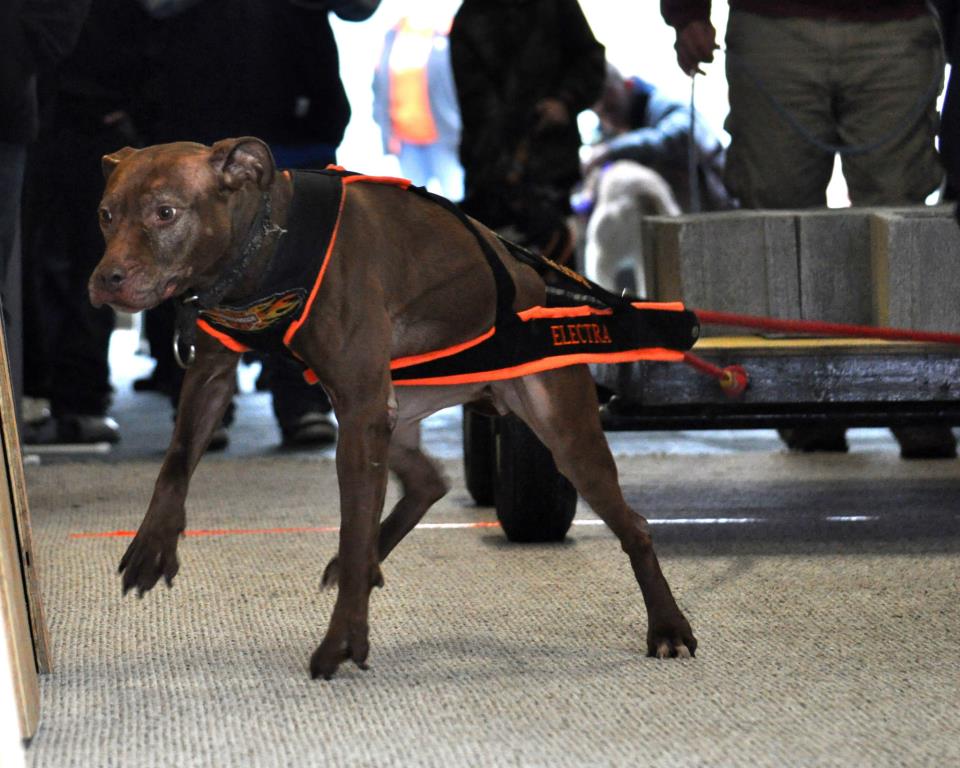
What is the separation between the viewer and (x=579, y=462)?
3.04 meters

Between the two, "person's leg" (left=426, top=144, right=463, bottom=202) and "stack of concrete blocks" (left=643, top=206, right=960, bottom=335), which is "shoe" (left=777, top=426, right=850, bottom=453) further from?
"person's leg" (left=426, top=144, right=463, bottom=202)

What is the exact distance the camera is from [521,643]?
3025mm

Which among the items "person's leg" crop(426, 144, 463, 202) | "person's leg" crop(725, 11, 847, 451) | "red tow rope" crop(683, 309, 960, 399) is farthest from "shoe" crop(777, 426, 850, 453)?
"person's leg" crop(426, 144, 463, 202)

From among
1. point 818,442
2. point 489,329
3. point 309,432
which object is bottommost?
point 818,442

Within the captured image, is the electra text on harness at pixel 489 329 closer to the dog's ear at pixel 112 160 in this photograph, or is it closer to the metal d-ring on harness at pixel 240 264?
the metal d-ring on harness at pixel 240 264

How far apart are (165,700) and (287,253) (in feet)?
2.53

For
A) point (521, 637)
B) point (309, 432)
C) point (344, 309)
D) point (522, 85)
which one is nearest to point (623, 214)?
point (522, 85)

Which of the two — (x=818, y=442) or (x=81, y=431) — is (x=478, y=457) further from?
(x=81, y=431)

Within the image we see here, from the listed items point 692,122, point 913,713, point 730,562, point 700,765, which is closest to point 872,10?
point 692,122

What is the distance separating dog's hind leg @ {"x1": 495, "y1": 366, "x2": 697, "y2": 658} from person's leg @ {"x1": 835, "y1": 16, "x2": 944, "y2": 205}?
1892mm

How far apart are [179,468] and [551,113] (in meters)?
3.72

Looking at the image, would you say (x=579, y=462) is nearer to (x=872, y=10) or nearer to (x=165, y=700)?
(x=165, y=700)

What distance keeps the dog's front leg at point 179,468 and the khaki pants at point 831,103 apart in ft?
7.34

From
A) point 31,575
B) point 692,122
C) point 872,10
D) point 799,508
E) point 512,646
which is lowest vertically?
point 799,508
